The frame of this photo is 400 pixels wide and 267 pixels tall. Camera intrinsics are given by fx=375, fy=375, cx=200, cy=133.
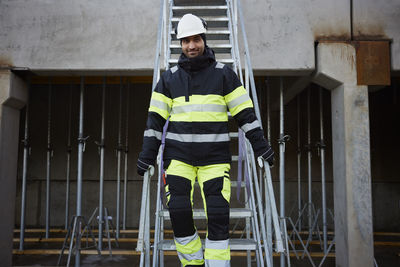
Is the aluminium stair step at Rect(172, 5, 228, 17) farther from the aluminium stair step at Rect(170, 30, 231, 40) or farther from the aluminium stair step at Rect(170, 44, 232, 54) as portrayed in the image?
the aluminium stair step at Rect(170, 44, 232, 54)

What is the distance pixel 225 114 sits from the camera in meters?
2.93

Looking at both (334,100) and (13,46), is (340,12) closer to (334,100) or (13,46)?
(334,100)

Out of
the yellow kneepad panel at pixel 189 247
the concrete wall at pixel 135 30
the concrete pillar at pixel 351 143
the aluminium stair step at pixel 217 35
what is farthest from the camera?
the concrete wall at pixel 135 30

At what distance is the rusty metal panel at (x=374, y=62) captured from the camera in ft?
17.7

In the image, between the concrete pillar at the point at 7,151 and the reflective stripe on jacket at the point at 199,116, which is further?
the concrete pillar at the point at 7,151

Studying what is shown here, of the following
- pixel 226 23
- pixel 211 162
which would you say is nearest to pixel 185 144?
pixel 211 162

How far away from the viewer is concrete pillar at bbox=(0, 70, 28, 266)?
5535mm

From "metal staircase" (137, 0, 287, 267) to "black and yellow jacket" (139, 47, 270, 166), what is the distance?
288 mm

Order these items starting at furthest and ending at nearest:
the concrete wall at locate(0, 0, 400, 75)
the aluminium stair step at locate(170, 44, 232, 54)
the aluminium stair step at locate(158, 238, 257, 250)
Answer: the concrete wall at locate(0, 0, 400, 75) → the aluminium stair step at locate(170, 44, 232, 54) → the aluminium stair step at locate(158, 238, 257, 250)

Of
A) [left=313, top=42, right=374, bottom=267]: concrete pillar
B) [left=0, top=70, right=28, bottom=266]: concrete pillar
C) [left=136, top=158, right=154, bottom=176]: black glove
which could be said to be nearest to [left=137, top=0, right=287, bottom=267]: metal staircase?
[left=136, top=158, right=154, bottom=176]: black glove

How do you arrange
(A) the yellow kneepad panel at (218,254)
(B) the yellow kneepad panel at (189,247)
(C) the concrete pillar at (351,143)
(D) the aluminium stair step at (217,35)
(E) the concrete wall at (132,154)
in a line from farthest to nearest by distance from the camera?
(E) the concrete wall at (132,154) → (C) the concrete pillar at (351,143) → (D) the aluminium stair step at (217,35) → (B) the yellow kneepad panel at (189,247) → (A) the yellow kneepad panel at (218,254)

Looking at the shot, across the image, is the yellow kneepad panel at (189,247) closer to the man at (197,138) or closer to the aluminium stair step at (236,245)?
the man at (197,138)

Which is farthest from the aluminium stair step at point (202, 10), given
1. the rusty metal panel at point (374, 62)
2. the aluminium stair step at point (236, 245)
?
the aluminium stair step at point (236, 245)

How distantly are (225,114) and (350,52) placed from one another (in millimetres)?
3388
